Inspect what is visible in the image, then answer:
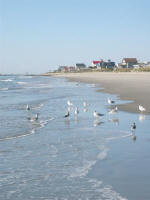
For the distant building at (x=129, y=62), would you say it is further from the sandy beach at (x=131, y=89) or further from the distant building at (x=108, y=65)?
the sandy beach at (x=131, y=89)

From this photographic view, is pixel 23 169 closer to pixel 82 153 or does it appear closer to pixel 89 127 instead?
pixel 82 153

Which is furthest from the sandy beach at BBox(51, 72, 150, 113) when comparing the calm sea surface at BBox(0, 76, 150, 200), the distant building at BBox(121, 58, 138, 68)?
the distant building at BBox(121, 58, 138, 68)

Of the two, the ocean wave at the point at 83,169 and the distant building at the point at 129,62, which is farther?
the distant building at the point at 129,62

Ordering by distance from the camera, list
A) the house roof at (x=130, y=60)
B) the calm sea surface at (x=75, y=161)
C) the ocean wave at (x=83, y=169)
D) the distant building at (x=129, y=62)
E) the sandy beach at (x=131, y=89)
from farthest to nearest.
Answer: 1. the house roof at (x=130, y=60)
2. the distant building at (x=129, y=62)
3. the sandy beach at (x=131, y=89)
4. the ocean wave at (x=83, y=169)
5. the calm sea surface at (x=75, y=161)

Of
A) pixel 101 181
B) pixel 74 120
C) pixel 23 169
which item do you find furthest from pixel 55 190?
pixel 74 120

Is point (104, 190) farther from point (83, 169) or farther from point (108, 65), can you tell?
A: point (108, 65)

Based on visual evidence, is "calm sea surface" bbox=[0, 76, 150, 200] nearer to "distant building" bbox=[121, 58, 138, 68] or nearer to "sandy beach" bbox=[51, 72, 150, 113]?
"sandy beach" bbox=[51, 72, 150, 113]

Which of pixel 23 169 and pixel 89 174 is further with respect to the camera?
pixel 23 169

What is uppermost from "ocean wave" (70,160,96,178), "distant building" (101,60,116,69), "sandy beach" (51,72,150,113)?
"distant building" (101,60,116,69)

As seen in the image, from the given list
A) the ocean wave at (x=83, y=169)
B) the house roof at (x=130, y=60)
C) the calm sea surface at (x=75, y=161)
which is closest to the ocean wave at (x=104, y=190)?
the calm sea surface at (x=75, y=161)

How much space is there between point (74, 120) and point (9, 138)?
14.9ft

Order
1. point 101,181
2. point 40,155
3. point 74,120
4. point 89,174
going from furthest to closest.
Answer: point 74,120 < point 40,155 < point 89,174 < point 101,181

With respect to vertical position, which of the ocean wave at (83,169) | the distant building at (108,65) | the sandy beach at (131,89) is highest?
the distant building at (108,65)

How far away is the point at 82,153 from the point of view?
9047mm
